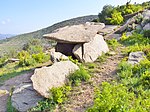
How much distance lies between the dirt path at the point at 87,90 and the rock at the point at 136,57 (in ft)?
1.86

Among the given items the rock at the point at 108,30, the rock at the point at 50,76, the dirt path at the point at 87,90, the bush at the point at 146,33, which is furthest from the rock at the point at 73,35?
the rock at the point at 108,30

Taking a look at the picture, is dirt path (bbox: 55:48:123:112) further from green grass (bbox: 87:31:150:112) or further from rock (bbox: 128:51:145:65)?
rock (bbox: 128:51:145:65)

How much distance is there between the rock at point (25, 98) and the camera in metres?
7.37

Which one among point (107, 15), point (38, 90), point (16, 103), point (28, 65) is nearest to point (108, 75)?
point (38, 90)

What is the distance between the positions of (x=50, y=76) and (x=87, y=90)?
3.82ft

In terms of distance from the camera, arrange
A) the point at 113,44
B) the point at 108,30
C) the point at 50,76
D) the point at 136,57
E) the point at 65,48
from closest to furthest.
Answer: the point at 50,76
the point at 136,57
the point at 65,48
the point at 113,44
the point at 108,30

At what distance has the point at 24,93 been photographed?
7844 mm

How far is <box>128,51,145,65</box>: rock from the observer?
924 cm

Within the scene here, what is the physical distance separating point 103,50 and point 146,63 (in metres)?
2.89

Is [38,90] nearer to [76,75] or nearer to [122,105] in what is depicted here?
[76,75]

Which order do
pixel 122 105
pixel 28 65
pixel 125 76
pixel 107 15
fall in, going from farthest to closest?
1. pixel 107 15
2. pixel 28 65
3. pixel 125 76
4. pixel 122 105

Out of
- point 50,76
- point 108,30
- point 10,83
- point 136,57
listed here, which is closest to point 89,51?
point 136,57

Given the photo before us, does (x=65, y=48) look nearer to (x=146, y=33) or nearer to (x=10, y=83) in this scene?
(x=10, y=83)

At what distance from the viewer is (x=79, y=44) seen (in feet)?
33.8
